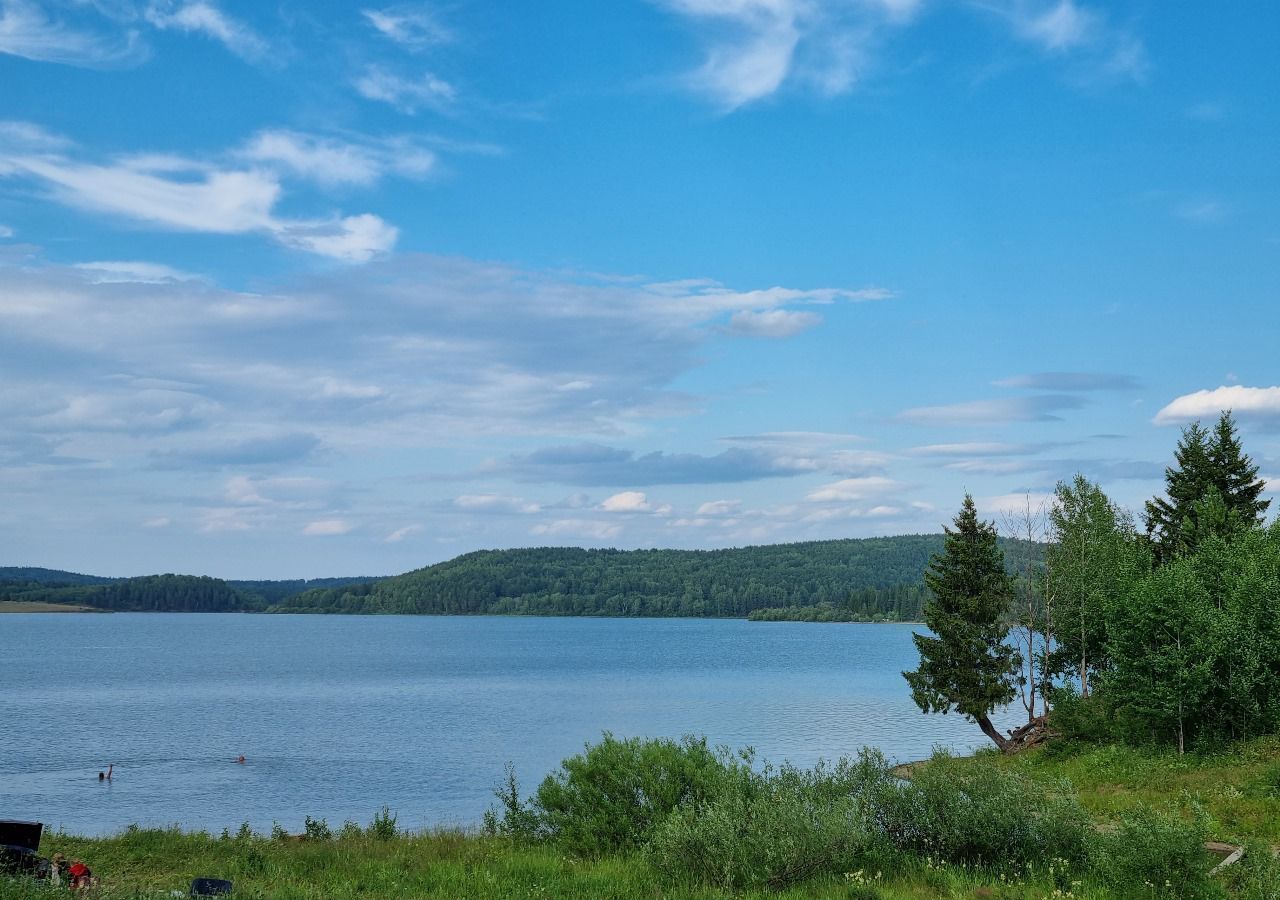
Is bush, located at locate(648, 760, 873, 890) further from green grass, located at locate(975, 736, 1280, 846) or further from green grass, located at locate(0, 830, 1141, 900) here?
green grass, located at locate(975, 736, 1280, 846)

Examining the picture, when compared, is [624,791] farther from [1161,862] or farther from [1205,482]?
[1205,482]

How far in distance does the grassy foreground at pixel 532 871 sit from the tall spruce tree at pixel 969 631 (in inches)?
586

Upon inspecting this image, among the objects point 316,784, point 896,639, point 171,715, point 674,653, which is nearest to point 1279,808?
point 316,784

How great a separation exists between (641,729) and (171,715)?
3563 centimetres

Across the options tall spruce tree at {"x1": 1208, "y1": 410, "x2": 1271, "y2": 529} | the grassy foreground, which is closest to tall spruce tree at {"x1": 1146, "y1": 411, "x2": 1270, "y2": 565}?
tall spruce tree at {"x1": 1208, "y1": 410, "x2": 1271, "y2": 529}

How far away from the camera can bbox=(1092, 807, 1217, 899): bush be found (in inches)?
493

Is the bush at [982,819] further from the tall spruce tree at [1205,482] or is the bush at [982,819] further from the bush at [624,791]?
the tall spruce tree at [1205,482]

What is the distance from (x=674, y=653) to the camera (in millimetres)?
146750

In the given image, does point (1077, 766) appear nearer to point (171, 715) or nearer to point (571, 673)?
point (171, 715)

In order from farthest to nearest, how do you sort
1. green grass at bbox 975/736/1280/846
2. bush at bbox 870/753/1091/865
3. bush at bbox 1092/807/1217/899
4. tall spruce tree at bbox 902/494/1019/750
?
tall spruce tree at bbox 902/494/1019/750 → green grass at bbox 975/736/1280/846 → bush at bbox 870/753/1091/865 → bush at bbox 1092/807/1217/899

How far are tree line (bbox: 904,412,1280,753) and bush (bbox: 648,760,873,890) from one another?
2214cm

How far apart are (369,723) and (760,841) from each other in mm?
59070

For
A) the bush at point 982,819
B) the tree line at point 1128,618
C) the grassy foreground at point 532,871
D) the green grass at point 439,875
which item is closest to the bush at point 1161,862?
the grassy foreground at point 532,871

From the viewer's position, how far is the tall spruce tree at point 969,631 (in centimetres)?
3978
